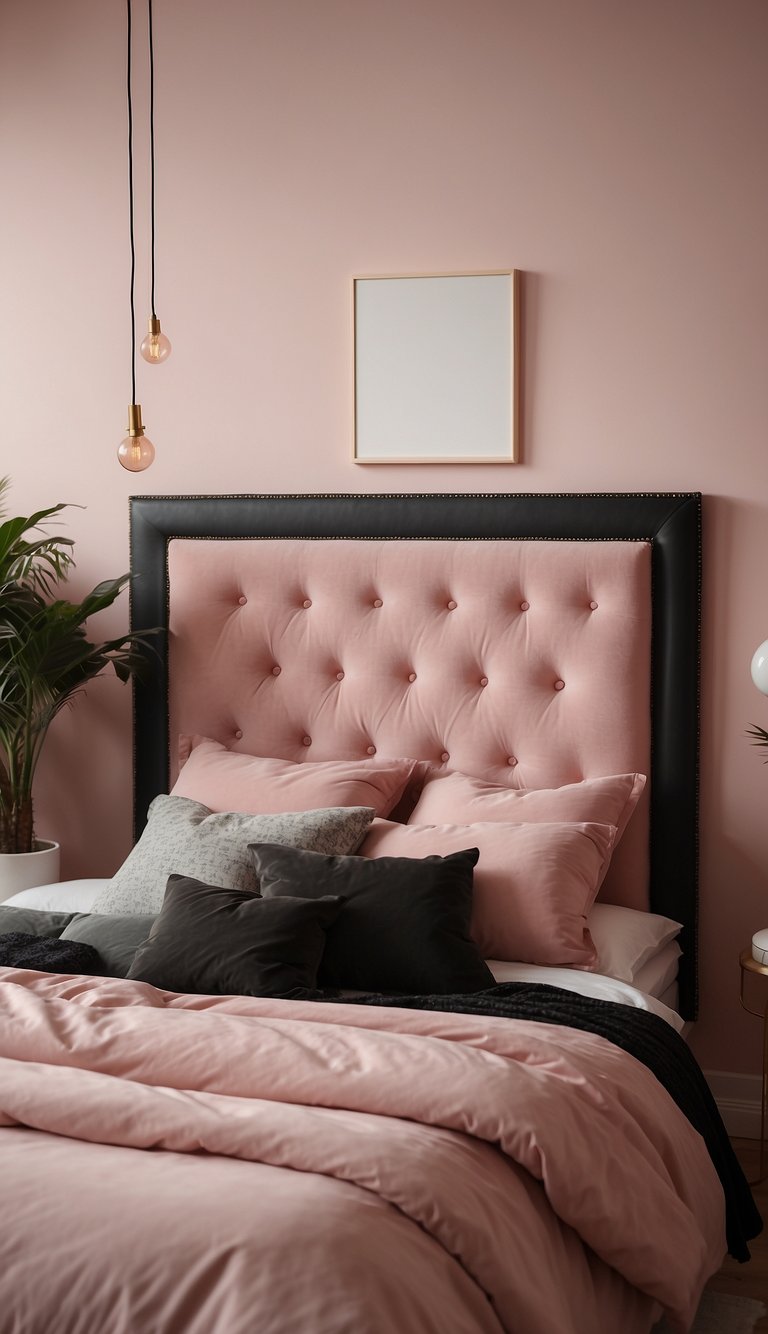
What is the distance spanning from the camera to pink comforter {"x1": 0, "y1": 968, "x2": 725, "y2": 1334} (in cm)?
145

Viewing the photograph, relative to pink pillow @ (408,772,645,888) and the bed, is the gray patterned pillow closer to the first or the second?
the bed

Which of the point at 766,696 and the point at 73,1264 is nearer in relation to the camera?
the point at 73,1264

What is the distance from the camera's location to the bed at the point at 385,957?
1529 millimetres

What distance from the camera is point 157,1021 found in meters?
2.01

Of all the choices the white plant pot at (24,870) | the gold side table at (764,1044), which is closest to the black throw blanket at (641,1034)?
the gold side table at (764,1044)

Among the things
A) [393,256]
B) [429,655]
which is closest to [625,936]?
[429,655]

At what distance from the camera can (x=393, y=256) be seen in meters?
3.32

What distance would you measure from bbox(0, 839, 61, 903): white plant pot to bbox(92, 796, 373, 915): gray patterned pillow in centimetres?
46

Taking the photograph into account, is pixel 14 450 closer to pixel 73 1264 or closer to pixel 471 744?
pixel 471 744

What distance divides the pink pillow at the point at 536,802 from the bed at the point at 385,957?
0.03ft

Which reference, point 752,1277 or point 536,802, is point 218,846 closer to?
point 536,802

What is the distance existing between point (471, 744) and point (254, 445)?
989mm

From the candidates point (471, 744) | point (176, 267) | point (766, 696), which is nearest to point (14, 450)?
point (176, 267)

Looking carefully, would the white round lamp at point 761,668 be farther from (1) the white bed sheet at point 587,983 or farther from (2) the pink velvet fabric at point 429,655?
(1) the white bed sheet at point 587,983
